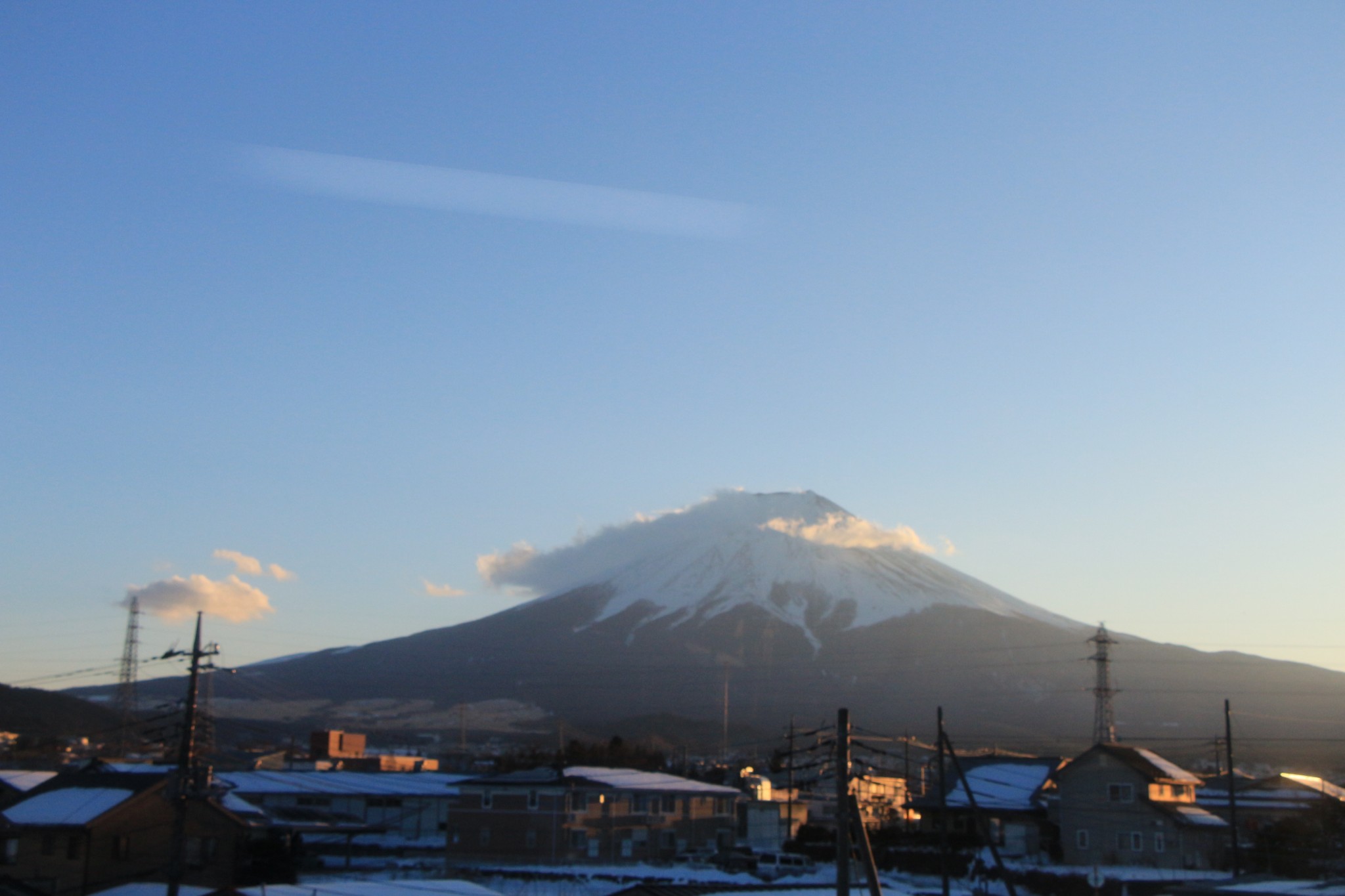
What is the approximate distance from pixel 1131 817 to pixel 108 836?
37.3 meters

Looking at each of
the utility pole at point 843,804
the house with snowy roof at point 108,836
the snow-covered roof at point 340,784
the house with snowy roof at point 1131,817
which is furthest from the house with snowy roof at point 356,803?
the utility pole at point 843,804

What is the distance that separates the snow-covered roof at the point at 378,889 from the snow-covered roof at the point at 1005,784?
29.0 metres

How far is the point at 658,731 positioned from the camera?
172750 mm

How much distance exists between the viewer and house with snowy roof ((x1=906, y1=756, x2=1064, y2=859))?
54.3m

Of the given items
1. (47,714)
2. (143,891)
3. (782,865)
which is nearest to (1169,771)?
(782,865)

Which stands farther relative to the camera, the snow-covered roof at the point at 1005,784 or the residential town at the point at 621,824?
the snow-covered roof at the point at 1005,784

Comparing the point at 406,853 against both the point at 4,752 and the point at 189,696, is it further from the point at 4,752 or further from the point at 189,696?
the point at 4,752

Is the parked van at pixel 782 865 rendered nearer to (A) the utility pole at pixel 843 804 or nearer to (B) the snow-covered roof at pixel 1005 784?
(B) the snow-covered roof at pixel 1005 784

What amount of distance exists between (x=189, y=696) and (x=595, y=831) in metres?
28.2

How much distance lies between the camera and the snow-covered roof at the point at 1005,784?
56.9 m

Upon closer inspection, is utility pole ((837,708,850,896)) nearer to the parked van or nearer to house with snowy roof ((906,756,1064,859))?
the parked van

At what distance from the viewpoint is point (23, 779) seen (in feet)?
156

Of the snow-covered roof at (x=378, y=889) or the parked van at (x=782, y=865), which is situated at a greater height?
the snow-covered roof at (x=378, y=889)

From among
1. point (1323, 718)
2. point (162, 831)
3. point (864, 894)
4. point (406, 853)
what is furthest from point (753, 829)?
point (1323, 718)
